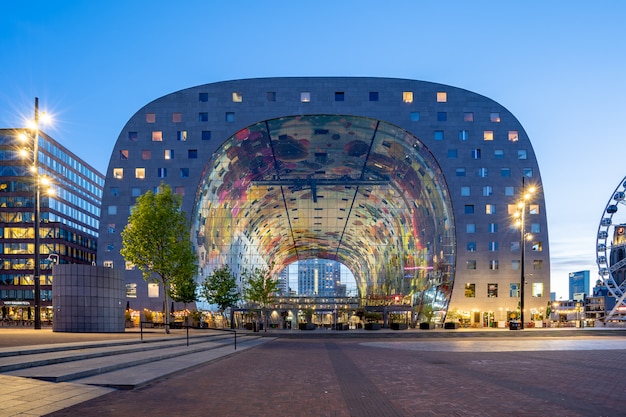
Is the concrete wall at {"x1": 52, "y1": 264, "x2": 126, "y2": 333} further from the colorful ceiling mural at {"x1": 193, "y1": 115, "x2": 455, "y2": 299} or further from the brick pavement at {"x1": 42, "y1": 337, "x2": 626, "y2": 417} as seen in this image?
the colorful ceiling mural at {"x1": 193, "y1": 115, "x2": 455, "y2": 299}

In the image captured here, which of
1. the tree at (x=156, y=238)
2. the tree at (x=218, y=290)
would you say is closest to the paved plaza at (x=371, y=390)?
the tree at (x=156, y=238)

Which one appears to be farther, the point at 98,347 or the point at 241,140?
the point at 241,140

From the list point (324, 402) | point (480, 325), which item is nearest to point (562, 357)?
point (324, 402)

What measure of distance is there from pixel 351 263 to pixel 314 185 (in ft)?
205

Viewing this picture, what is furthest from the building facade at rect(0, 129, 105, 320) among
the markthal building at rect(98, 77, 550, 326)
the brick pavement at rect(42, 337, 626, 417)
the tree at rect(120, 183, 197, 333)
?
the brick pavement at rect(42, 337, 626, 417)

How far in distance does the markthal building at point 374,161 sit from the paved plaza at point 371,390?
40.3 metres

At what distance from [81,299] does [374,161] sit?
38309 millimetres

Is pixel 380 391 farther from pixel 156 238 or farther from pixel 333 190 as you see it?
pixel 333 190

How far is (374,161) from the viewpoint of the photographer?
61906 millimetres

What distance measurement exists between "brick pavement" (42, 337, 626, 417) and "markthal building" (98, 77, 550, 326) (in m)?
40.4

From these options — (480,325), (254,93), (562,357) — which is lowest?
(480,325)

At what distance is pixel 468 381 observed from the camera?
583 inches

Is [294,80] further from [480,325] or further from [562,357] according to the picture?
[562,357]

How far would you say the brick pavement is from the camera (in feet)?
34.1
